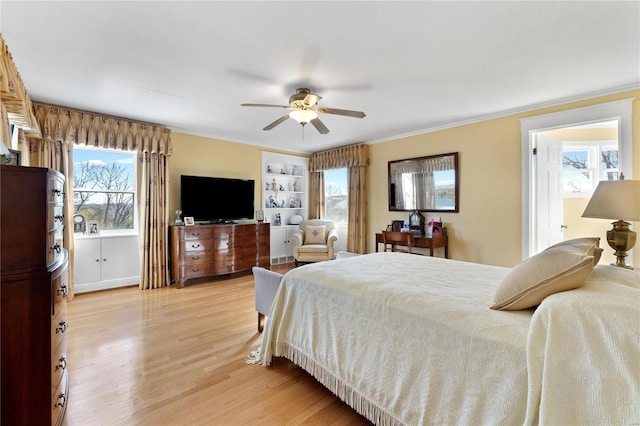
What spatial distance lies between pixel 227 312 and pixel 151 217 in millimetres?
2012

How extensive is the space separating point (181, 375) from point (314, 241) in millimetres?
3641

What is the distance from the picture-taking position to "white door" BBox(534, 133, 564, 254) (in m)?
3.49

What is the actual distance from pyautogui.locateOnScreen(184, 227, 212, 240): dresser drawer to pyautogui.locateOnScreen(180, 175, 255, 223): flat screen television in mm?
308

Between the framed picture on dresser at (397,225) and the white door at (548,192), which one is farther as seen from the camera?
the framed picture on dresser at (397,225)

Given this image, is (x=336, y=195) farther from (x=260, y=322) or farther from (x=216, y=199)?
(x=260, y=322)

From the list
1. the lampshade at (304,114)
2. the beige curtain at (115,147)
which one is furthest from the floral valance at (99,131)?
the lampshade at (304,114)

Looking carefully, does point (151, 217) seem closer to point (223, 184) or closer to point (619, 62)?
point (223, 184)

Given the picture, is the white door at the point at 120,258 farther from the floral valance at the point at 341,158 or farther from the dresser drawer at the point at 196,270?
the floral valance at the point at 341,158

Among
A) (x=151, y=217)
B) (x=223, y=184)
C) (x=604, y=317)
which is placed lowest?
(x=604, y=317)

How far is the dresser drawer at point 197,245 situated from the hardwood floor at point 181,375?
1.13m

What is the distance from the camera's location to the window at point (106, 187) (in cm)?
385

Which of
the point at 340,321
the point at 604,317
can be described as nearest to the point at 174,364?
the point at 340,321

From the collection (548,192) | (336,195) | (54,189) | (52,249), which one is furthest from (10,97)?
(548,192)

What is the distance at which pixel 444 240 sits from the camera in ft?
13.9
